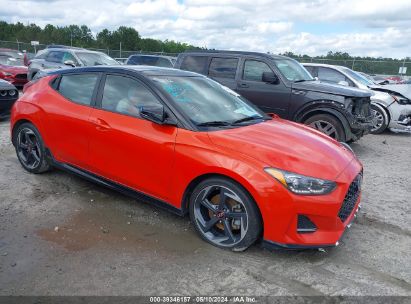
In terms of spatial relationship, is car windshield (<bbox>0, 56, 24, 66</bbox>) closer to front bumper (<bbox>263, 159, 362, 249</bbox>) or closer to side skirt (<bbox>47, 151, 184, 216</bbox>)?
side skirt (<bbox>47, 151, 184, 216</bbox>)

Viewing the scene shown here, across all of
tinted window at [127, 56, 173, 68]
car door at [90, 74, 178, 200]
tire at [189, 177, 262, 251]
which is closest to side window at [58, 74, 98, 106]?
car door at [90, 74, 178, 200]

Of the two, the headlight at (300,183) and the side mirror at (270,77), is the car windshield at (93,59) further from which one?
the headlight at (300,183)

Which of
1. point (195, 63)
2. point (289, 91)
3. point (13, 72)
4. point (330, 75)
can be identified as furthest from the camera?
point (13, 72)

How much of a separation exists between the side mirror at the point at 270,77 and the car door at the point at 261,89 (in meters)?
0.08

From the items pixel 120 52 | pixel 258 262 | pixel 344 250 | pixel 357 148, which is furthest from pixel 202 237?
pixel 120 52

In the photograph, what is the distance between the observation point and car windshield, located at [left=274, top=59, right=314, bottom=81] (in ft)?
26.5

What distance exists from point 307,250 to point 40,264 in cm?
236

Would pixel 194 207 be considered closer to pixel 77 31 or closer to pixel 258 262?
pixel 258 262

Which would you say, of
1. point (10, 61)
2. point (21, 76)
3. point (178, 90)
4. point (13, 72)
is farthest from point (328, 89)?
point (10, 61)

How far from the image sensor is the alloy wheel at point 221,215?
11.2 ft

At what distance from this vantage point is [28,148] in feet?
17.5

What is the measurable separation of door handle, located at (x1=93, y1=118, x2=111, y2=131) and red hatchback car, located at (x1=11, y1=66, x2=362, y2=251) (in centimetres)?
1

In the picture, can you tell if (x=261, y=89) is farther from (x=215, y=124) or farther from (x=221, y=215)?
(x=221, y=215)

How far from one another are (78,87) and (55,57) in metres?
10.2
